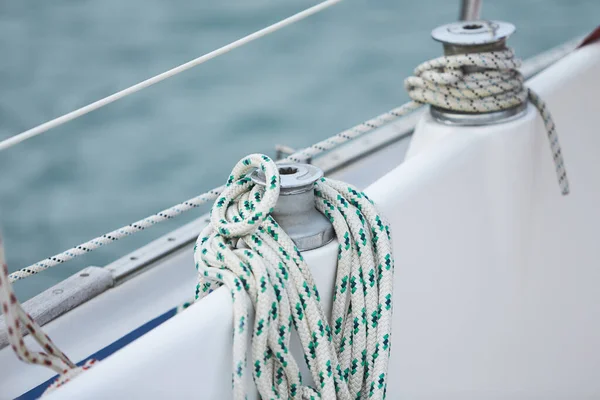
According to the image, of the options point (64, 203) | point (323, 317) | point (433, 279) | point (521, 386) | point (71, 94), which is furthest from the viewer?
point (71, 94)

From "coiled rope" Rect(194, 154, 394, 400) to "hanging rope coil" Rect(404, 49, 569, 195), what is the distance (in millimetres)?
396

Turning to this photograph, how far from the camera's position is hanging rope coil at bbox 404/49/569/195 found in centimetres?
134

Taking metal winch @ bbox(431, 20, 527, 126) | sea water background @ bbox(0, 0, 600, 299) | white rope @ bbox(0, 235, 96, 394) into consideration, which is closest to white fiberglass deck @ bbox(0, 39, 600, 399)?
metal winch @ bbox(431, 20, 527, 126)

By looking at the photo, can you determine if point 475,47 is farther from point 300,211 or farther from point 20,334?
point 20,334

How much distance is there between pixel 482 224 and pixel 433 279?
0.15 m

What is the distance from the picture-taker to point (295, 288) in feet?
3.05

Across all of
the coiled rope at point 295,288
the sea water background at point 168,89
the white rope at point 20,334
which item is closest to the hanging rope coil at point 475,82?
the coiled rope at point 295,288

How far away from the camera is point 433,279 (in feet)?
4.09

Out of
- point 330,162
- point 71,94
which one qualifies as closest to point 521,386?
point 330,162

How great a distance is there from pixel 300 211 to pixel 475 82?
485 mm

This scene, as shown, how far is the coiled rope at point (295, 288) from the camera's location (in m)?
0.89


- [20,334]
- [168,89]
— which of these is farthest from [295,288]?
[168,89]

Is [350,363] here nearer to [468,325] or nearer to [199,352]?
[199,352]

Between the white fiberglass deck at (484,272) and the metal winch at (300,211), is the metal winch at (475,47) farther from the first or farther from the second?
the metal winch at (300,211)
